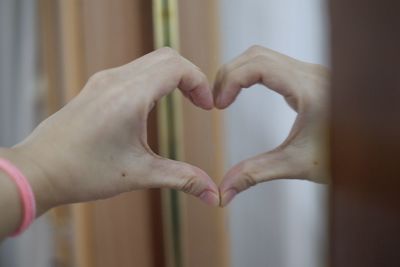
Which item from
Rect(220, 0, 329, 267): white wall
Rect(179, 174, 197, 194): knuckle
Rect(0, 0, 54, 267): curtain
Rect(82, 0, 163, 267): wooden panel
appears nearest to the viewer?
Rect(179, 174, 197, 194): knuckle

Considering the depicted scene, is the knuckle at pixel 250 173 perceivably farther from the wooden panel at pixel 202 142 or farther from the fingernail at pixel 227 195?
the wooden panel at pixel 202 142

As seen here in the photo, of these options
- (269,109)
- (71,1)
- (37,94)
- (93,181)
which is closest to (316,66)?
(269,109)

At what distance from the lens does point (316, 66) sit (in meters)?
0.65

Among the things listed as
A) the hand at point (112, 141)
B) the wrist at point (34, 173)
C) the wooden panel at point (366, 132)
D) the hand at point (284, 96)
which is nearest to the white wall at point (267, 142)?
the hand at point (284, 96)

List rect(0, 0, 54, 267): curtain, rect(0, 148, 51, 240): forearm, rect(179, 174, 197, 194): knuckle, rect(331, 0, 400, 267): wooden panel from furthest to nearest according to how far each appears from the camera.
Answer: rect(0, 0, 54, 267): curtain
rect(179, 174, 197, 194): knuckle
rect(0, 148, 51, 240): forearm
rect(331, 0, 400, 267): wooden panel

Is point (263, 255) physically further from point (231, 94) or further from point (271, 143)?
point (231, 94)

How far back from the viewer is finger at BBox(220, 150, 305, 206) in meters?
0.66

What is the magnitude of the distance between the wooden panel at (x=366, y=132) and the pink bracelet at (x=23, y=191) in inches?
16.7

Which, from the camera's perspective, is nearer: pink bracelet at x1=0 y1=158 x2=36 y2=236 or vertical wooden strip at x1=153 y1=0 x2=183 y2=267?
pink bracelet at x1=0 y1=158 x2=36 y2=236

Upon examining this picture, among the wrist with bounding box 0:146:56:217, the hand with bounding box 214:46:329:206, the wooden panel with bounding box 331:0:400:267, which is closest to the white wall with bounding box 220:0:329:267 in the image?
the hand with bounding box 214:46:329:206

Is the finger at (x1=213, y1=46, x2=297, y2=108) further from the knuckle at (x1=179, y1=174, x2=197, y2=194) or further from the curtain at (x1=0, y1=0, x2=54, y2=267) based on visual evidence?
the curtain at (x1=0, y1=0, x2=54, y2=267)

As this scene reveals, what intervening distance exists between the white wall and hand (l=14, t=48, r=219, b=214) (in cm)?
21

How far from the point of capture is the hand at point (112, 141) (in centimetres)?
62

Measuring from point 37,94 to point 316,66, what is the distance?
83 centimetres
